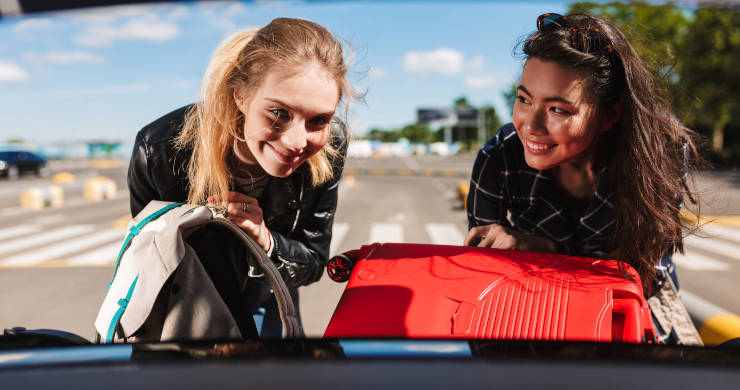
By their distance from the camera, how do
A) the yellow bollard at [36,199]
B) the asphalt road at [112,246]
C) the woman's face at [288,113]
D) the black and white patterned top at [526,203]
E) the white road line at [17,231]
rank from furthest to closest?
the yellow bollard at [36,199] → the white road line at [17,231] → the asphalt road at [112,246] → the black and white patterned top at [526,203] → the woman's face at [288,113]

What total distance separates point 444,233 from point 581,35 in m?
7.22

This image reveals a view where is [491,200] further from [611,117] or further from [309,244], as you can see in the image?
[309,244]

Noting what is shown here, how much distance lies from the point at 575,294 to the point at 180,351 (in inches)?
33.4

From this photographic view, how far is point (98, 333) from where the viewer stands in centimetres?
116

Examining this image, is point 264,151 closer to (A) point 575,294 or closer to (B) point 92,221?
(A) point 575,294

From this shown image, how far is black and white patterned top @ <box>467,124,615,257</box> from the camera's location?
5.08ft

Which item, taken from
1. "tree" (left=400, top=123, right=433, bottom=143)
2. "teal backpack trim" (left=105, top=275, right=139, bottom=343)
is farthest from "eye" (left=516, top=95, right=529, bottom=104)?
"tree" (left=400, top=123, right=433, bottom=143)

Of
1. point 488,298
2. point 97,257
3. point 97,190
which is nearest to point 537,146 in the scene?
point 488,298

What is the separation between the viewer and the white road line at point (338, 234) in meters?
7.14

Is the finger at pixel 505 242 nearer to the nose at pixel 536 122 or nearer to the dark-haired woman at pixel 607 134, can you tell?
the dark-haired woman at pixel 607 134

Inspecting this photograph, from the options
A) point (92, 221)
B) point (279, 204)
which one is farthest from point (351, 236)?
point (279, 204)

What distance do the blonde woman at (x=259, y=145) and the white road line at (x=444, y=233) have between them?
5834 mm

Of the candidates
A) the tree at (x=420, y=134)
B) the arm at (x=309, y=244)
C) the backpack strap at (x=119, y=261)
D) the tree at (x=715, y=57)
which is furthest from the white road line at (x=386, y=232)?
the tree at (x=420, y=134)

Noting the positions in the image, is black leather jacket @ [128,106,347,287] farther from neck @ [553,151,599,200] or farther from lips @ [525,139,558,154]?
neck @ [553,151,599,200]
